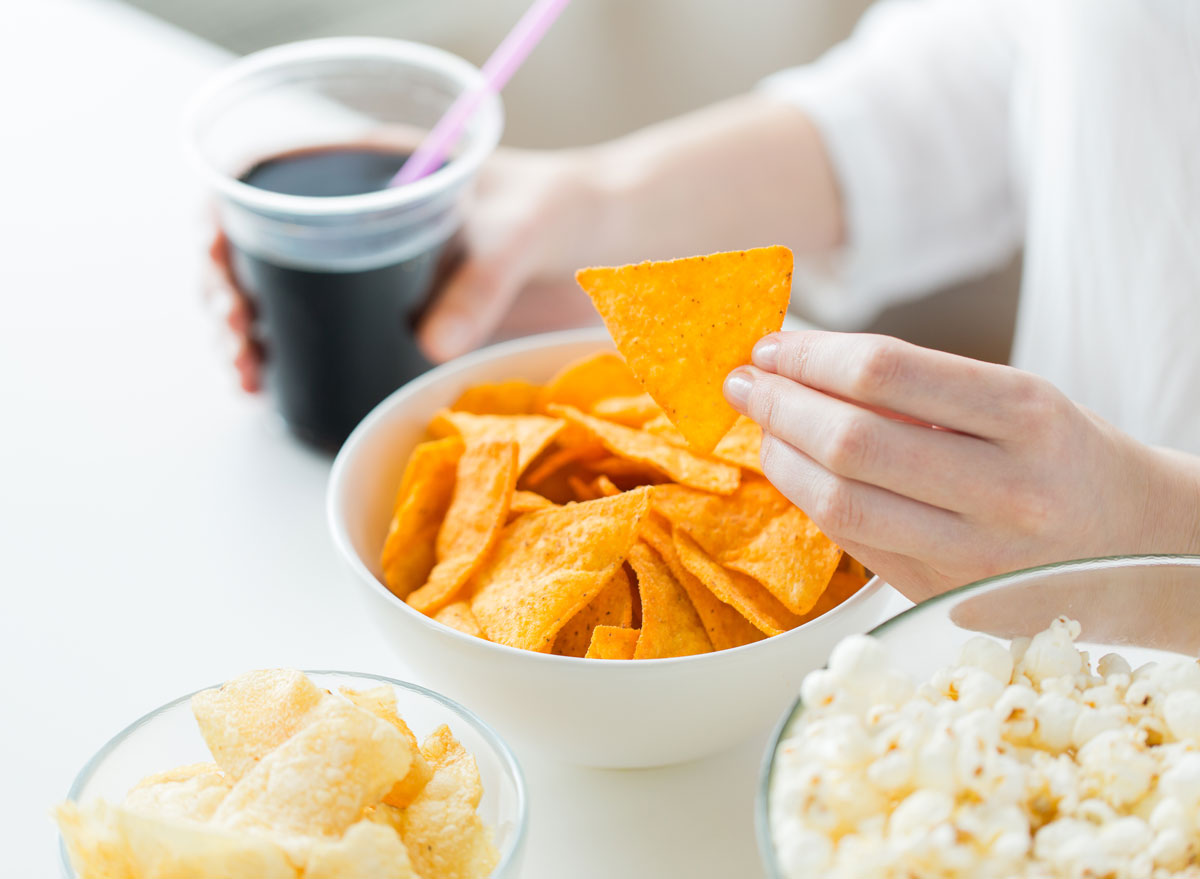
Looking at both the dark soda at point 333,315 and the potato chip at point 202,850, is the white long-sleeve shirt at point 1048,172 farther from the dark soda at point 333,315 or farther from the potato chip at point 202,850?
the potato chip at point 202,850

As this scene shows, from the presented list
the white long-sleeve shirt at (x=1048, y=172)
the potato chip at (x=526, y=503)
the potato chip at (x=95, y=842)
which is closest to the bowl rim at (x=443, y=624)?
the potato chip at (x=526, y=503)

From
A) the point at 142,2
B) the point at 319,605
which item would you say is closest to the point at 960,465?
the point at 319,605

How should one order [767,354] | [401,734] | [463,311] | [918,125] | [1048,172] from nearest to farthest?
[401,734] < [767,354] < [463,311] < [1048,172] < [918,125]

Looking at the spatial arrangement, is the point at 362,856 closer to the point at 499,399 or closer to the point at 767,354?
the point at 767,354

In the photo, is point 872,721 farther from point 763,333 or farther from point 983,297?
point 983,297

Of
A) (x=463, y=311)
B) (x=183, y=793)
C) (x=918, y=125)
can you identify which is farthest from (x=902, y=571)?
(x=918, y=125)

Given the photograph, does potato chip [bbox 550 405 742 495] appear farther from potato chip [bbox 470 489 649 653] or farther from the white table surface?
the white table surface

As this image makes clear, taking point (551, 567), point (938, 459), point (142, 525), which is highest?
point (938, 459)
